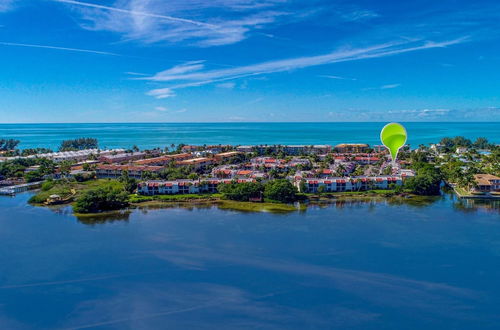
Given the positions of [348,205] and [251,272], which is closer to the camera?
[251,272]

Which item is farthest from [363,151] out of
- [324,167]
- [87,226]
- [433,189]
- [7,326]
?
[7,326]

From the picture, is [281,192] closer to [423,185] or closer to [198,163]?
[423,185]

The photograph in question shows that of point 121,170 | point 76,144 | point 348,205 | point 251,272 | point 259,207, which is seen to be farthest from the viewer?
point 76,144

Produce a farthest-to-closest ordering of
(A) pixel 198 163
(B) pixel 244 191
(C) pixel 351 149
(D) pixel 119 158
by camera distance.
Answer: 1. (C) pixel 351 149
2. (D) pixel 119 158
3. (A) pixel 198 163
4. (B) pixel 244 191

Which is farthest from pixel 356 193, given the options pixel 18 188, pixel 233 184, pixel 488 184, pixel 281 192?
pixel 18 188

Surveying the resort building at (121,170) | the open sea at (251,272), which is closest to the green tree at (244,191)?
the open sea at (251,272)
